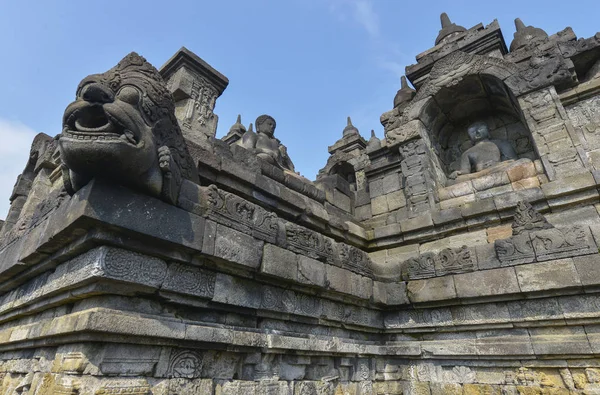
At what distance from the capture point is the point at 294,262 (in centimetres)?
415

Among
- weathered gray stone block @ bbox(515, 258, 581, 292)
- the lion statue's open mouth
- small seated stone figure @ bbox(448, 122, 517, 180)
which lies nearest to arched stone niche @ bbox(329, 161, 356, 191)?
small seated stone figure @ bbox(448, 122, 517, 180)

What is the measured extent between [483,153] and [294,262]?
17.9ft

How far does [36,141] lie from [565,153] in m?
10.9

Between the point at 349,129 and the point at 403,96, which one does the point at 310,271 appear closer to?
the point at 403,96

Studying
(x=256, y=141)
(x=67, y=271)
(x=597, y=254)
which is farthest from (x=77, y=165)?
(x=256, y=141)

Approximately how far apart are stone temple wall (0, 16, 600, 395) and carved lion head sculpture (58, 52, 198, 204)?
18 mm

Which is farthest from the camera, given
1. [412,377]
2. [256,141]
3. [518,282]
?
[256,141]

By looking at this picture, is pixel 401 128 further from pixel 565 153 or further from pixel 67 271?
pixel 67 271

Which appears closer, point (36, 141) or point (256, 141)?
point (36, 141)

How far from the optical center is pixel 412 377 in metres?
5.16

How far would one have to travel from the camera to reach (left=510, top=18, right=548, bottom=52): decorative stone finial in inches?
300

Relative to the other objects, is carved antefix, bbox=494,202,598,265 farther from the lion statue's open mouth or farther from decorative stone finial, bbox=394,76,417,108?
the lion statue's open mouth

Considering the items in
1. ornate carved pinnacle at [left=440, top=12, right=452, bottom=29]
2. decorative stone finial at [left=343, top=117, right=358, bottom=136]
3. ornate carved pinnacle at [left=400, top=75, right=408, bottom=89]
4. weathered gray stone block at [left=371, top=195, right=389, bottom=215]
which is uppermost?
decorative stone finial at [left=343, top=117, right=358, bottom=136]

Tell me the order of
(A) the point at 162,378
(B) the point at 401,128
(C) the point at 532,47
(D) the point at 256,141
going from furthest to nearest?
(D) the point at 256,141 → (B) the point at 401,128 → (C) the point at 532,47 → (A) the point at 162,378
